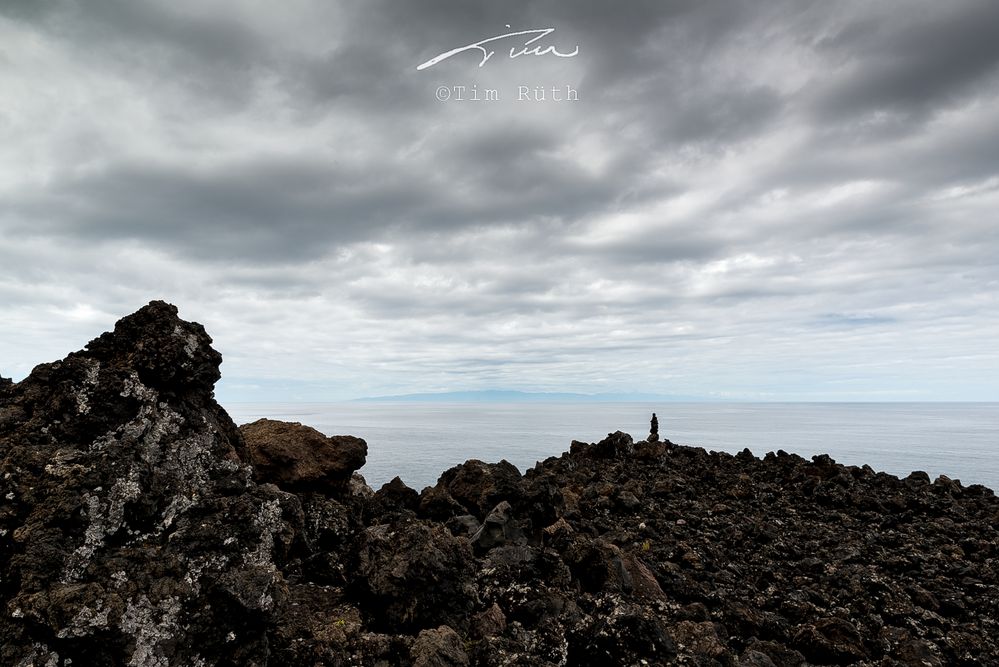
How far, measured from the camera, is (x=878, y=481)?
2994cm

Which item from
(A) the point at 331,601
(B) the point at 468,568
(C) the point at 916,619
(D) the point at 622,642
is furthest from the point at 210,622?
(C) the point at 916,619

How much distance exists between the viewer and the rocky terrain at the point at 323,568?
7.17 m

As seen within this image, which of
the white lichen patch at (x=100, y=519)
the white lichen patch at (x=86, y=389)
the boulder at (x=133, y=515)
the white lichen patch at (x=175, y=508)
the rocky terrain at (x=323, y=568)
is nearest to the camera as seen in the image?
the boulder at (x=133, y=515)

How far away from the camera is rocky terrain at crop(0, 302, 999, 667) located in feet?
23.5

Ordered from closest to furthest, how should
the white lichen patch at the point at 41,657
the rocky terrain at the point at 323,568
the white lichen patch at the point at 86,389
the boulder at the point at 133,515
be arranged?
the white lichen patch at the point at 41,657
the boulder at the point at 133,515
the rocky terrain at the point at 323,568
the white lichen patch at the point at 86,389

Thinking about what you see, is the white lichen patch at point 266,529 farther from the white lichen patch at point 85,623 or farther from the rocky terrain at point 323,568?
the white lichen patch at point 85,623

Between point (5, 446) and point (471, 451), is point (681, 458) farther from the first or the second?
point (471, 451)

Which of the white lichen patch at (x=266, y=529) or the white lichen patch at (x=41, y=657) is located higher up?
the white lichen patch at (x=266, y=529)

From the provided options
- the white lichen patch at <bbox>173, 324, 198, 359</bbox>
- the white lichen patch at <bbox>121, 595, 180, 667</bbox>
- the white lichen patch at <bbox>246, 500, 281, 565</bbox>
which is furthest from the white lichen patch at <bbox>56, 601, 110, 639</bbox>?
the white lichen patch at <bbox>173, 324, 198, 359</bbox>

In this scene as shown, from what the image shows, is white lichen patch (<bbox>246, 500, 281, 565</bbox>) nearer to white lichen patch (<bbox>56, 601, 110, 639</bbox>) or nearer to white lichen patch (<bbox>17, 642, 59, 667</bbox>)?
white lichen patch (<bbox>56, 601, 110, 639</bbox>)

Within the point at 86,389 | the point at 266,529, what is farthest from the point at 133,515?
the point at 86,389

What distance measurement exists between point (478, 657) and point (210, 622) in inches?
156

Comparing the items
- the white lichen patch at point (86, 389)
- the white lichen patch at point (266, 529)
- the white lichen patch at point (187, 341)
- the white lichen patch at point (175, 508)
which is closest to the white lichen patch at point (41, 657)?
the white lichen patch at point (175, 508)

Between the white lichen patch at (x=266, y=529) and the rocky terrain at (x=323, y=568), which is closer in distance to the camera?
the rocky terrain at (x=323, y=568)
